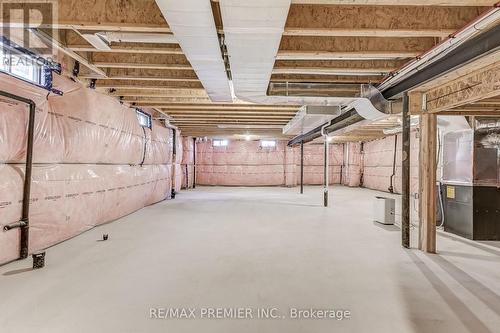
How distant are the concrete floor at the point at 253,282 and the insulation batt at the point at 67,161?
1.12ft

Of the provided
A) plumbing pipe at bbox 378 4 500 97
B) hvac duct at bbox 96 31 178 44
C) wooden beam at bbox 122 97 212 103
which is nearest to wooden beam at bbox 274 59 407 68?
plumbing pipe at bbox 378 4 500 97

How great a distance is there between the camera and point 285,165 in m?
12.4

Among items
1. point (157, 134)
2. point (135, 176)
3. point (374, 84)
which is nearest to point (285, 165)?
point (157, 134)

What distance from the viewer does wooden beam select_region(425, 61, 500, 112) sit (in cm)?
238

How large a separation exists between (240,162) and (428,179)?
944 centimetres

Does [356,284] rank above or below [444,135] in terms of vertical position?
below

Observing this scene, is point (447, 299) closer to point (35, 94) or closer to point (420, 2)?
point (420, 2)

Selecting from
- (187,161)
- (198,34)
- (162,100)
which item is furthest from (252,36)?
(187,161)

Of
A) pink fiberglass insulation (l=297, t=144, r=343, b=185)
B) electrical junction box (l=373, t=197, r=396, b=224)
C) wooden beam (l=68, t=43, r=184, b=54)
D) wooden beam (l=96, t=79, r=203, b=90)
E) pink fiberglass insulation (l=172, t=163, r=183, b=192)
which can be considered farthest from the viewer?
pink fiberglass insulation (l=297, t=144, r=343, b=185)

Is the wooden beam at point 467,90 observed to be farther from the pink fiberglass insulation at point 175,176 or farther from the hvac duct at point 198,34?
the pink fiberglass insulation at point 175,176

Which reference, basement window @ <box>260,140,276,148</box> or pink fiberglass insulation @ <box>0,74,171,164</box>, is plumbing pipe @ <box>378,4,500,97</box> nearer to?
pink fiberglass insulation @ <box>0,74,171,164</box>

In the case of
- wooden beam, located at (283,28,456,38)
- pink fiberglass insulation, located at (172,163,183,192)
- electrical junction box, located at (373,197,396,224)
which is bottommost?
electrical junction box, located at (373,197,396,224)

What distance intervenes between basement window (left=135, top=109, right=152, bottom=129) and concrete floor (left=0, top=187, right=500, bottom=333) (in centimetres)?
253

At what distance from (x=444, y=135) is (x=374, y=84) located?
173 centimetres
